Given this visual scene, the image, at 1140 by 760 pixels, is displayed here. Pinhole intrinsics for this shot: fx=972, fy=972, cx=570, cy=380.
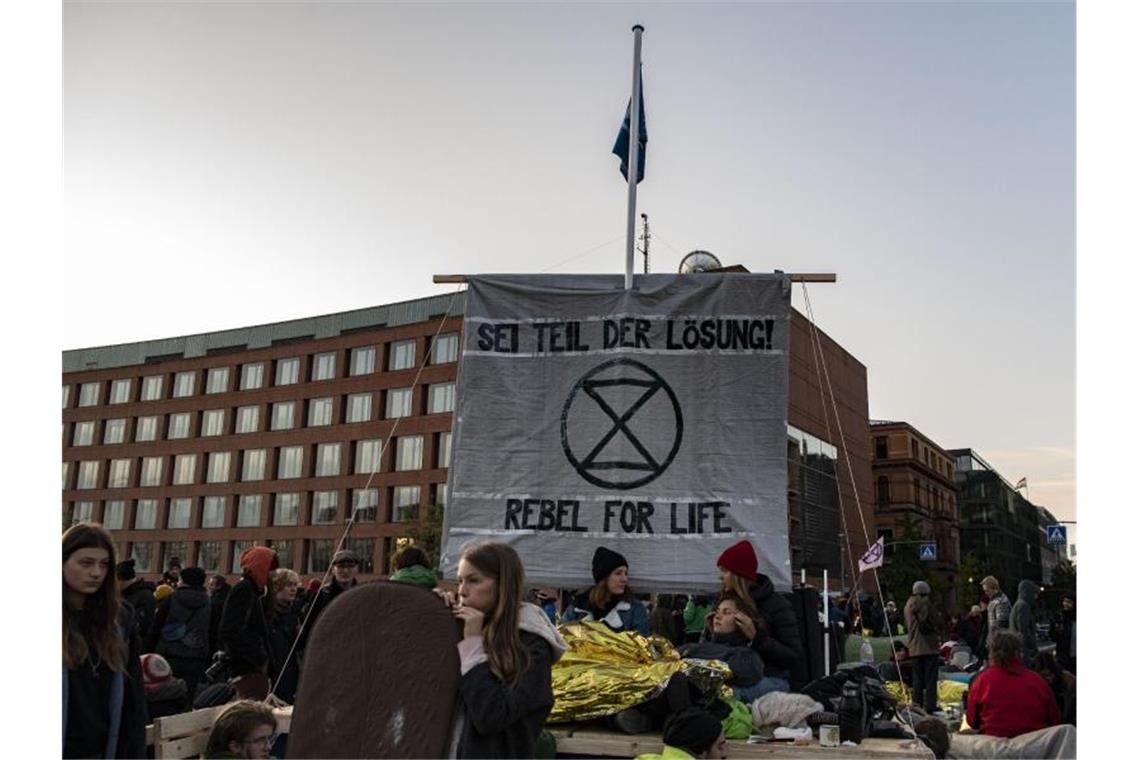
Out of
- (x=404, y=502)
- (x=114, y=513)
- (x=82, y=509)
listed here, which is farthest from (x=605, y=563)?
(x=82, y=509)

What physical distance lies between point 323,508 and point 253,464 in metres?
8.82

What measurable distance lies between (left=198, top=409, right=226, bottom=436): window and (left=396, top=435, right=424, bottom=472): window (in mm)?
18890


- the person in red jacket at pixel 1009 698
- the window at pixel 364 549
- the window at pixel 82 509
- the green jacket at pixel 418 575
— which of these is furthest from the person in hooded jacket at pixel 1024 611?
the window at pixel 82 509

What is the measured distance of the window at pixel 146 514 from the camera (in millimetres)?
80250

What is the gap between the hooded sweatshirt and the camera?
350cm

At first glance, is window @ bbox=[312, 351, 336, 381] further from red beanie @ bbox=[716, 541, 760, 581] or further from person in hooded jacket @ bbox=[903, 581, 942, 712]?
red beanie @ bbox=[716, 541, 760, 581]

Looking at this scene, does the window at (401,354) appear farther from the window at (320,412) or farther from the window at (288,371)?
the window at (288,371)

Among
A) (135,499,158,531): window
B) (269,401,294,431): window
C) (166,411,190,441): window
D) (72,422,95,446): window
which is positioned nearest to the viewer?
(269,401,294,431): window

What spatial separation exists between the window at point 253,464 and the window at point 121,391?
1540 centimetres

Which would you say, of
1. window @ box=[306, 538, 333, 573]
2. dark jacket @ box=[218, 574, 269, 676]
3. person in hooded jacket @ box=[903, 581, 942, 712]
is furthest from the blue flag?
window @ box=[306, 538, 333, 573]

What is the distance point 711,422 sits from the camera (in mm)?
7406

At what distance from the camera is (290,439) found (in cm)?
7494

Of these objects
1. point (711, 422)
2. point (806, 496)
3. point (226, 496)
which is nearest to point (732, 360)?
point (711, 422)

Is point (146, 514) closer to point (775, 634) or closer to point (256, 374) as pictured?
point (256, 374)
